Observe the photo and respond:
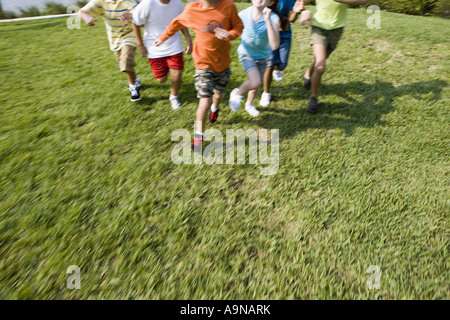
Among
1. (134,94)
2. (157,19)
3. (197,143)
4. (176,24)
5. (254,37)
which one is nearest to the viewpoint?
(176,24)

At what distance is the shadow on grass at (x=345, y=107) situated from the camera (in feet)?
11.5

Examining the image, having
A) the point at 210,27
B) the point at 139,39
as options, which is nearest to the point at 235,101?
the point at 210,27

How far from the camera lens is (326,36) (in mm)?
3377

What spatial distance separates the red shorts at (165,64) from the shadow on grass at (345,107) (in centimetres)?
107

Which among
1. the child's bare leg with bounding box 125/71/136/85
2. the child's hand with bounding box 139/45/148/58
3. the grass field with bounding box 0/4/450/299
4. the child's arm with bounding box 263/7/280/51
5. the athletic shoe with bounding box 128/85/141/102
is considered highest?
the child's arm with bounding box 263/7/280/51

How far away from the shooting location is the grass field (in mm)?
1881

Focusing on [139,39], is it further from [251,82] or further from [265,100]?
[265,100]

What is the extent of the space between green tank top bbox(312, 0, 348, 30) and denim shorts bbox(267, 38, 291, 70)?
0.45 meters

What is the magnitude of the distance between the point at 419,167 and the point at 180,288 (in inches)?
114

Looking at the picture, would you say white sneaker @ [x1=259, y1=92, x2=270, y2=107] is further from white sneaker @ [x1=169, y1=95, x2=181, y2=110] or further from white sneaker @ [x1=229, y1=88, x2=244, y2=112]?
white sneaker @ [x1=169, y1=95, x2=181, y2=110]

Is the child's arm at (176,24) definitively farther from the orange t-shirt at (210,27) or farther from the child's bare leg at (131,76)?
the child's bare leg at (131,76)

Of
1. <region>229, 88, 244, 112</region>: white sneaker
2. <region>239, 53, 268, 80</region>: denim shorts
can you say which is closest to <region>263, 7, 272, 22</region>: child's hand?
<region>239, 53, 268, 80</region>: denim shorts

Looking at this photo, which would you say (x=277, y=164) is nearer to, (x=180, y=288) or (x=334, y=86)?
(x=180, y=288)

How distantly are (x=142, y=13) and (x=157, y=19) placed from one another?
182 millimetres
